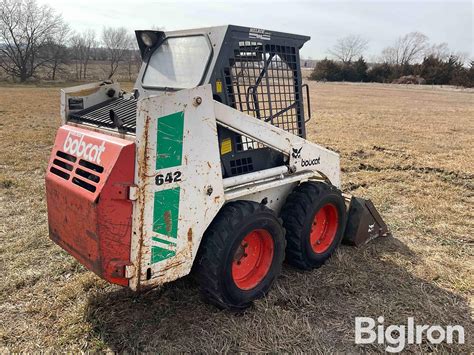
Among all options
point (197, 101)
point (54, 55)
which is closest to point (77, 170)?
point (197, 101)

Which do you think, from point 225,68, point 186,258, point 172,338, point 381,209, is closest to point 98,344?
point 172,338

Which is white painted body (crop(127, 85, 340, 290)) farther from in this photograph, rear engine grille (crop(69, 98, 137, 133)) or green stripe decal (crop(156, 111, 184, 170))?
rear engine grille (crop(69, 98, 137, 133))

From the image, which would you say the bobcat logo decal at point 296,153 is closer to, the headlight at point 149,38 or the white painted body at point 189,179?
the white painted body at point 189,179

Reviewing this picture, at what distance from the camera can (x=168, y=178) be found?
9.16 feet

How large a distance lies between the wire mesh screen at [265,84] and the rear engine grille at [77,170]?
3.88 feet

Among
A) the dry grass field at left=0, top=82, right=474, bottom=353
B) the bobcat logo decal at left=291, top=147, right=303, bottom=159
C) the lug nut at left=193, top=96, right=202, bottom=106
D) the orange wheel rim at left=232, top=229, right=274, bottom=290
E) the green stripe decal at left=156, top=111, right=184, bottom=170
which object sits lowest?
the dry grass field at left=0, top=82, right=474, bottom=353

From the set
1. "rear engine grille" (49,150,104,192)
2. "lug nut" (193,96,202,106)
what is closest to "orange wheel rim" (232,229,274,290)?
"lug nut" (193,96,202,106)

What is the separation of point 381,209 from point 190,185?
12.2 ft

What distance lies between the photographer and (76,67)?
47312mm

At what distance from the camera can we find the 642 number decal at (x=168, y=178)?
108 inches

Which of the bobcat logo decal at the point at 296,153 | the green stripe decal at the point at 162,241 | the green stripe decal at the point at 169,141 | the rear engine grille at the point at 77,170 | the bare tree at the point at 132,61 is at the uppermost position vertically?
the bare tree at the point at 132,61

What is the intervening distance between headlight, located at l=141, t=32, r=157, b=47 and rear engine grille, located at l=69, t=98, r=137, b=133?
0.57 metres

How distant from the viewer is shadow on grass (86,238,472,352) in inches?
119

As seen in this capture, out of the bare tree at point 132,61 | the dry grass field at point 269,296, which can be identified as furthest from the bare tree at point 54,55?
the dry grass field at point 269,296
